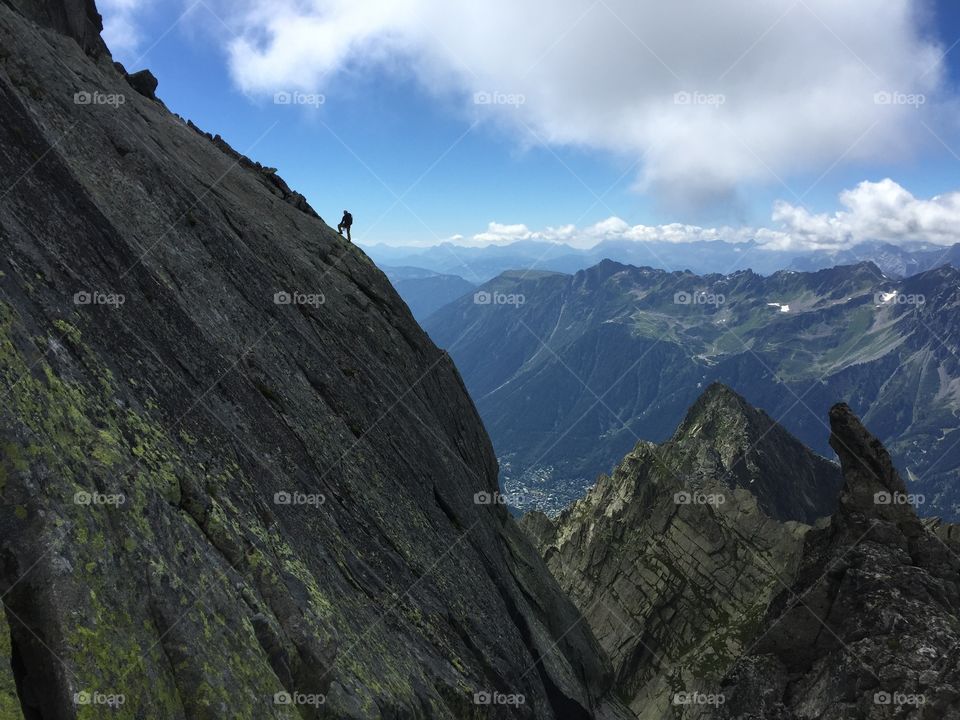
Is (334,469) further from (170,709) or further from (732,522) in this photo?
(732,522)

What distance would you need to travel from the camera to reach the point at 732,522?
7662 centimetres

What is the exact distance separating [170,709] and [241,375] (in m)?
13.4

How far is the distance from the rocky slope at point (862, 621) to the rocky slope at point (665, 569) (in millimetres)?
13477

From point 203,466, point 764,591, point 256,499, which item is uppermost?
point 764,591

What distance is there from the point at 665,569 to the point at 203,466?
6938 centimetres

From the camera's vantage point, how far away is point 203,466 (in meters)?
18.1

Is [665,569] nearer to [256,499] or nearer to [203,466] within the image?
[256,499]

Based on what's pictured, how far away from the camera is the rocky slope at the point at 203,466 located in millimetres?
11818

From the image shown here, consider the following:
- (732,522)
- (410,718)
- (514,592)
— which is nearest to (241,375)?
(410,718)

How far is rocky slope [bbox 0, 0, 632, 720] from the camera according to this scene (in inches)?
465

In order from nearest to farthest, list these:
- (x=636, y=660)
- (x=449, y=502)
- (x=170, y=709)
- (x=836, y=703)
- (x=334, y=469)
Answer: (x=170, y=709), (x=334, y=469), (x=836, y=703), (x=449, y=502), (x=636, y=660)

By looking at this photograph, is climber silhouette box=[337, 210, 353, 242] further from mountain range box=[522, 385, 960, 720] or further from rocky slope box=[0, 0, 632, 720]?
mountain range box=[522, 385, 960, 720]

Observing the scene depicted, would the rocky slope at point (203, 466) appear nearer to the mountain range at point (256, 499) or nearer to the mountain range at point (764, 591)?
the mountain range at point (256, 499)

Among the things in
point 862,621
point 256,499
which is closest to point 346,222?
point 256,499
